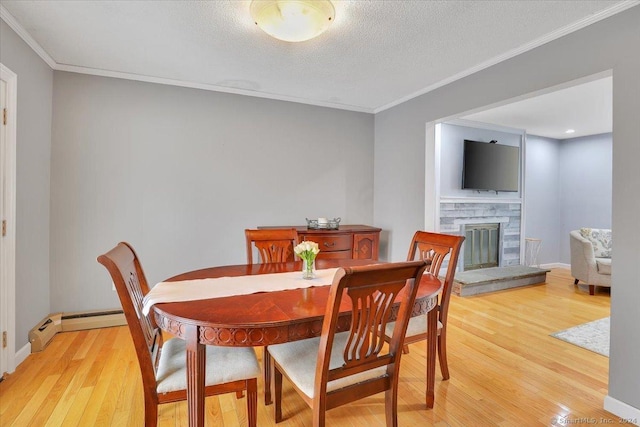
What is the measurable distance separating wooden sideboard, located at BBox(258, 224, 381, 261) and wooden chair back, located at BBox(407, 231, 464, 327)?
116cm

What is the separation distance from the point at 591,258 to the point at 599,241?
55 centimetres

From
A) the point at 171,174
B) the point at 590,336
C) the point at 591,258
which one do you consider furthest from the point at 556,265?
the point at 171,174

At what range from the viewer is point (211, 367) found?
1.47m

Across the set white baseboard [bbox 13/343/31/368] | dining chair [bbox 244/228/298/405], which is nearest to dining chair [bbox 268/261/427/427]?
dining chair [bbox 244/228/298/405]

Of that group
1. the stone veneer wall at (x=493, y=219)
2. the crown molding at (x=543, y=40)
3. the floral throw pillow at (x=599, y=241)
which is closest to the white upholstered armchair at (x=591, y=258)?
the floral throw pillow at (x=599, y=241)

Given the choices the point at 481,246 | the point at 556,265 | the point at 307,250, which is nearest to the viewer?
the point at 307,250

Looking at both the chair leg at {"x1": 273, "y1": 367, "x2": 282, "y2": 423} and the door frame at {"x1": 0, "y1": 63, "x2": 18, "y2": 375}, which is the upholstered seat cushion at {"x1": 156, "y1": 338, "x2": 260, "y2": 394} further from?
the door frame at {"x1": 0, "y1": 63, "x2": 18, "y2": 375}

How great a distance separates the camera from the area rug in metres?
2.69

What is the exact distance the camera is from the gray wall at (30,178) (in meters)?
2.33

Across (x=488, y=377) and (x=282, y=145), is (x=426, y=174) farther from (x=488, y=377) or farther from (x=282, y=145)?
(x=488, y=377)

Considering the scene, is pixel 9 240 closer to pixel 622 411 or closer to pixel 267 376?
pixel 267 376

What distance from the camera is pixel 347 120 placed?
13.6 ft

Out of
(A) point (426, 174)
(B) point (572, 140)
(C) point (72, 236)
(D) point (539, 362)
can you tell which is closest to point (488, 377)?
(D) point (539, 362)

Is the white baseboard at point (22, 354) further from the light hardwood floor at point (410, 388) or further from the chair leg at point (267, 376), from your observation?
the chair leg at point (267, 376)
